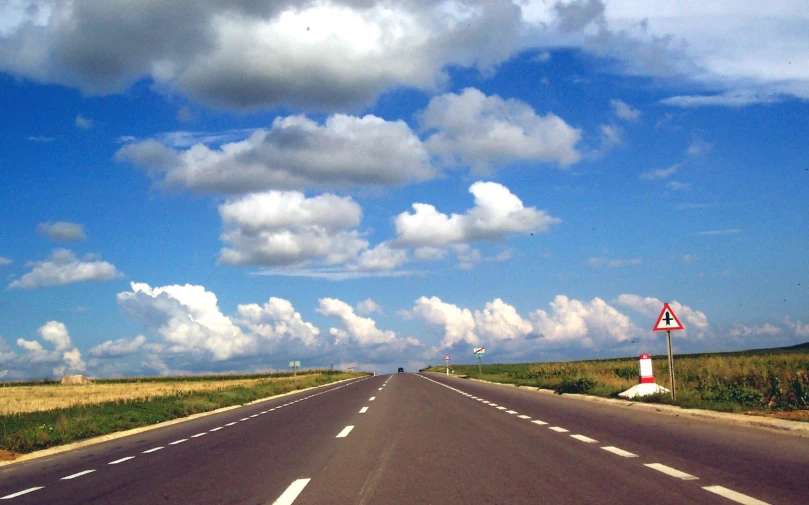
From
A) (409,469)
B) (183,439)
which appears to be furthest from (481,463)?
(183,439)

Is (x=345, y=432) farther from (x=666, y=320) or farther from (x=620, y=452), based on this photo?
(x=666, y=320)

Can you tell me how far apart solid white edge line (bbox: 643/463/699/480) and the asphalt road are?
2cm

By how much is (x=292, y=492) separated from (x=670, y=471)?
15.5 feet

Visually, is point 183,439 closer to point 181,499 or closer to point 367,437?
point 367,437

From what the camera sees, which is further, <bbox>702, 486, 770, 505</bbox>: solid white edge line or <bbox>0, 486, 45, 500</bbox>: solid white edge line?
<bbox>0, 486, 45, 500</bbox>: solid white edge line

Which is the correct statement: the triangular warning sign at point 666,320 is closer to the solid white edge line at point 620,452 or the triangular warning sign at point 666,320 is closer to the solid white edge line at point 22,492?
the solid white edge line at point 620,452

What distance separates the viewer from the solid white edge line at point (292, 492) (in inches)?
315

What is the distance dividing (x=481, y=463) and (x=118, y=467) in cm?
→ 630

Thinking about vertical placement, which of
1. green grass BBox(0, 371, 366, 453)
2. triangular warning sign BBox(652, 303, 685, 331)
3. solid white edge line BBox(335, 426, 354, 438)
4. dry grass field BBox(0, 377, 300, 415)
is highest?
triangular warning sign BBox(652, 303, 685, 331)

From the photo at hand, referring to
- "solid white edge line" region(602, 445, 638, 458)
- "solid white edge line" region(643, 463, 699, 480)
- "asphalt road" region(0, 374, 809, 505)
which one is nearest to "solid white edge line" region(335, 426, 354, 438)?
"asphalt road" region(0, 374, 809, 505)

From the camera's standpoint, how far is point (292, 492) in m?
8.59

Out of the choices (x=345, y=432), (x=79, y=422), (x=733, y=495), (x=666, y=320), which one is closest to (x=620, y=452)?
(x=733, y=495)

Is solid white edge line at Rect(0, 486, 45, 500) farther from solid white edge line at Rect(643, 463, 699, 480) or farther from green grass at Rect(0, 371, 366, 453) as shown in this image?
solid white edge line at Rect(643, 463, 699, 480)

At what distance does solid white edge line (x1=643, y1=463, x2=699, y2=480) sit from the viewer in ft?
28.8
